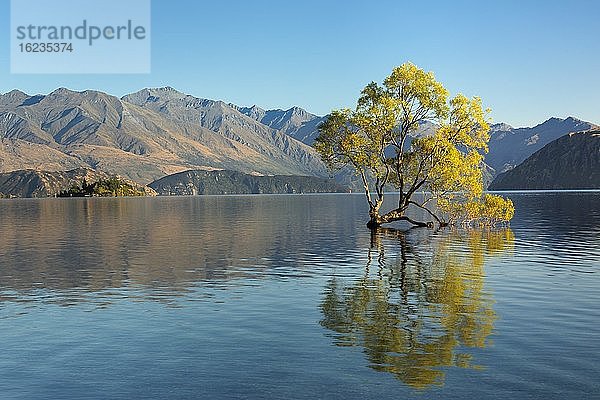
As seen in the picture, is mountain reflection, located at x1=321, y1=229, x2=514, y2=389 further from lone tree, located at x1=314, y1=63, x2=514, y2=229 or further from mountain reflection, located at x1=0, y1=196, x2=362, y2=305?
lone tree, located at x1=314, y1=63, x2=514, y2=229

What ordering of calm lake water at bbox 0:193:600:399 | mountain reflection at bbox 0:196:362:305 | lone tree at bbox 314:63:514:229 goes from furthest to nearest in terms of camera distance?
1. lone tree at bbox 314:63:514:229
2. mountain reflection at bbox 0:196:362:305
3. calm lake water at bbox 0:193:600:399

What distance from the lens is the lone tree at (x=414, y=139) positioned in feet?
307

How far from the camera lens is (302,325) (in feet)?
107

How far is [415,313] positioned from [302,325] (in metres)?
7.23

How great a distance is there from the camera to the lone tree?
93688mm

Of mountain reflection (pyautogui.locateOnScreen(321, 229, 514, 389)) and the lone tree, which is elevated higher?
the lone tree

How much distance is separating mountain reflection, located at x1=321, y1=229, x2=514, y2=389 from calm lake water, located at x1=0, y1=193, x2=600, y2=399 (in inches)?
5.1

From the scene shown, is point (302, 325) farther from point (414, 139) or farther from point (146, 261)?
point (414, 139)

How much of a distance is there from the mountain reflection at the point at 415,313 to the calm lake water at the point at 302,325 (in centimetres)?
13

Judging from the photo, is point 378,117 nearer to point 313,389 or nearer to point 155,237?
point 155,237

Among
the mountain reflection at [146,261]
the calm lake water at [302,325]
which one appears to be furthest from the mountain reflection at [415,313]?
the mountain reflection at [146,261]

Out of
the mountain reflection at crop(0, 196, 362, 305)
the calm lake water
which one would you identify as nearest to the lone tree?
the mountain reflection at crop(0, 196, 362, 305)

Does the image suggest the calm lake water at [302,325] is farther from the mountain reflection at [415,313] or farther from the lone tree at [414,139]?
the lone tree at [414,139]

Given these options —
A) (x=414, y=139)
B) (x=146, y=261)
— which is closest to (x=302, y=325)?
(x=146, y=261)
